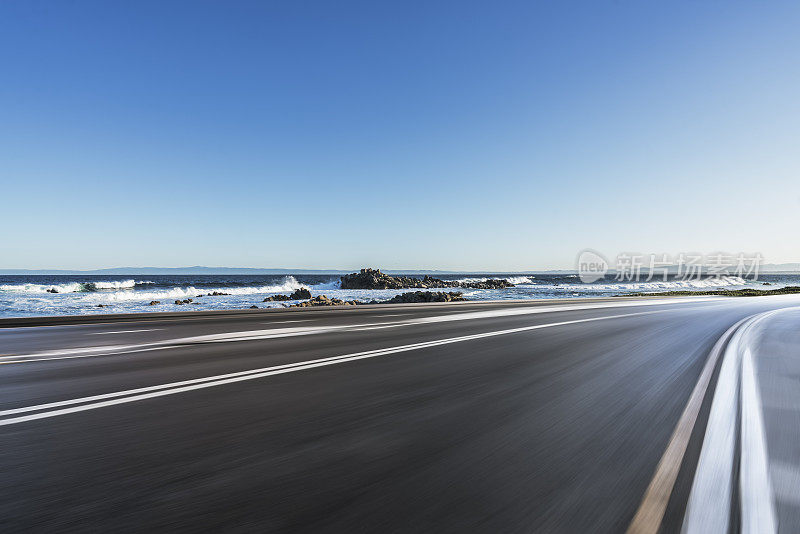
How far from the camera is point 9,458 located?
2279 millimetres

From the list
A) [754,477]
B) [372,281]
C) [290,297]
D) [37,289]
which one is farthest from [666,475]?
[37,289]

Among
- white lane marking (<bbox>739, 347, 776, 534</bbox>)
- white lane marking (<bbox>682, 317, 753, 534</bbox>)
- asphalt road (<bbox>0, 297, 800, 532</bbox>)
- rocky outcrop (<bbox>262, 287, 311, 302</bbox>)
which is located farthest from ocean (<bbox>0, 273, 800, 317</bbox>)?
white lane marking (<bbox>739, 347, 776, 534</bbox>)

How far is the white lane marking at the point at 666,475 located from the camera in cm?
169

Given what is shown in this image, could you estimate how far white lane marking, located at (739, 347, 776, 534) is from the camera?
1.72 m

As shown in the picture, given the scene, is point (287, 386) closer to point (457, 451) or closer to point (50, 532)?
point (457, 451)

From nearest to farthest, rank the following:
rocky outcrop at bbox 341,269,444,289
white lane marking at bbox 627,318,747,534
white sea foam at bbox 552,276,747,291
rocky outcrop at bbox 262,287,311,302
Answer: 1. white lane marking at bbox 627,318,747,534
2. rocky outcrop at bbox 262,287,311,302
3. white sea foam at bbox 552,276,747,291
4. rocky outcrop at bbox 341,269,444,289

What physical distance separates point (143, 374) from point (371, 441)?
3.39m

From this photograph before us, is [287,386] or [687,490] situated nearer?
[687,490]

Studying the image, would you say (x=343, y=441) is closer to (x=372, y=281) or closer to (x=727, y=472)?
(x=727, y=472)

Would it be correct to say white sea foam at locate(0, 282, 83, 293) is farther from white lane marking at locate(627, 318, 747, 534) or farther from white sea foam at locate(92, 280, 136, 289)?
white lane marking at locate(627, 318, 747, 534)

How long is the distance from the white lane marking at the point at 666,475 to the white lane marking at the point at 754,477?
0.29 m

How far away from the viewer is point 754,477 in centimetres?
215

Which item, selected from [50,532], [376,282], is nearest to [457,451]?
[50,532]

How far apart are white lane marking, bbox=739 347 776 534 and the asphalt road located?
3.2 inches
